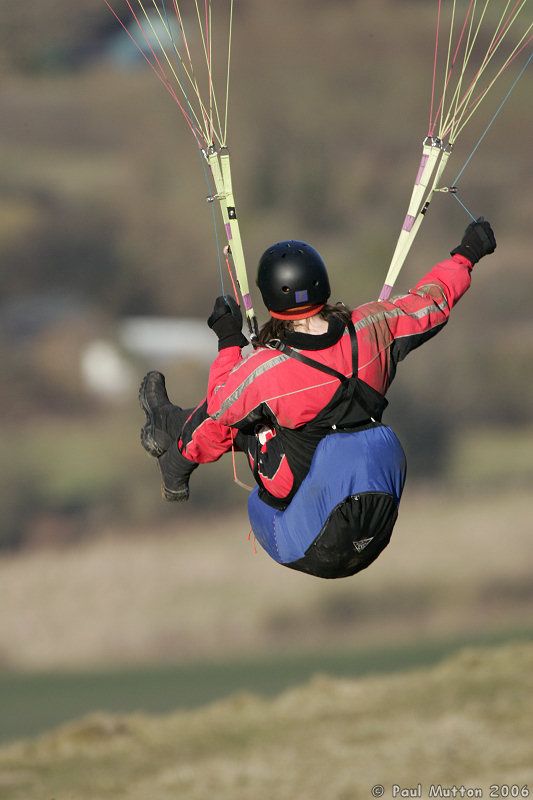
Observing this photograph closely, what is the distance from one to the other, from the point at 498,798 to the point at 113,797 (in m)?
8.60

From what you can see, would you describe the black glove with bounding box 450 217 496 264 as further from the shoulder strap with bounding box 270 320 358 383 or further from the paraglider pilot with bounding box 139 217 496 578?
the shoulder strap with bounding box 270 320 358 383

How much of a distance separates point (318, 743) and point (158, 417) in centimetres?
2473

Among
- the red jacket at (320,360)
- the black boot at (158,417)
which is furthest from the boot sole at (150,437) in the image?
the red jacket at (320,360)

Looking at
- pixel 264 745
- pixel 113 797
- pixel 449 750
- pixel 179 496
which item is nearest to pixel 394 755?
pixel 449 750

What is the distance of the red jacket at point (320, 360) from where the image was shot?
461 centimetres

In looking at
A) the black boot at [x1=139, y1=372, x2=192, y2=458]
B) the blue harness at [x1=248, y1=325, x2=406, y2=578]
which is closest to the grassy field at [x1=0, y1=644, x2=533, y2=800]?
the black boot at [x1=139, y1=372, x2=192, y2=458]

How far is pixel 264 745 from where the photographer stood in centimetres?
2903

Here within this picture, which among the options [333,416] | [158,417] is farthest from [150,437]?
[333,416]

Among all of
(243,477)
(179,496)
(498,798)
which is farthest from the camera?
(243,477)

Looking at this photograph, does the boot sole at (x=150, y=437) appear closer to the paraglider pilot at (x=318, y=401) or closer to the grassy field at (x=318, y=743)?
the paraglider pilot at (x=318, y=401)

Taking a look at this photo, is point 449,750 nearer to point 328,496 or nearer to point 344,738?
point 344,738

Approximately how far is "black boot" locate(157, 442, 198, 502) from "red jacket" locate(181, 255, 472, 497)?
2.23 feet

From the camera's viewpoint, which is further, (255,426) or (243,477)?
(243,477)

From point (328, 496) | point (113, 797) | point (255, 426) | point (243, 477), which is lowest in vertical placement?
point (328, 496)
